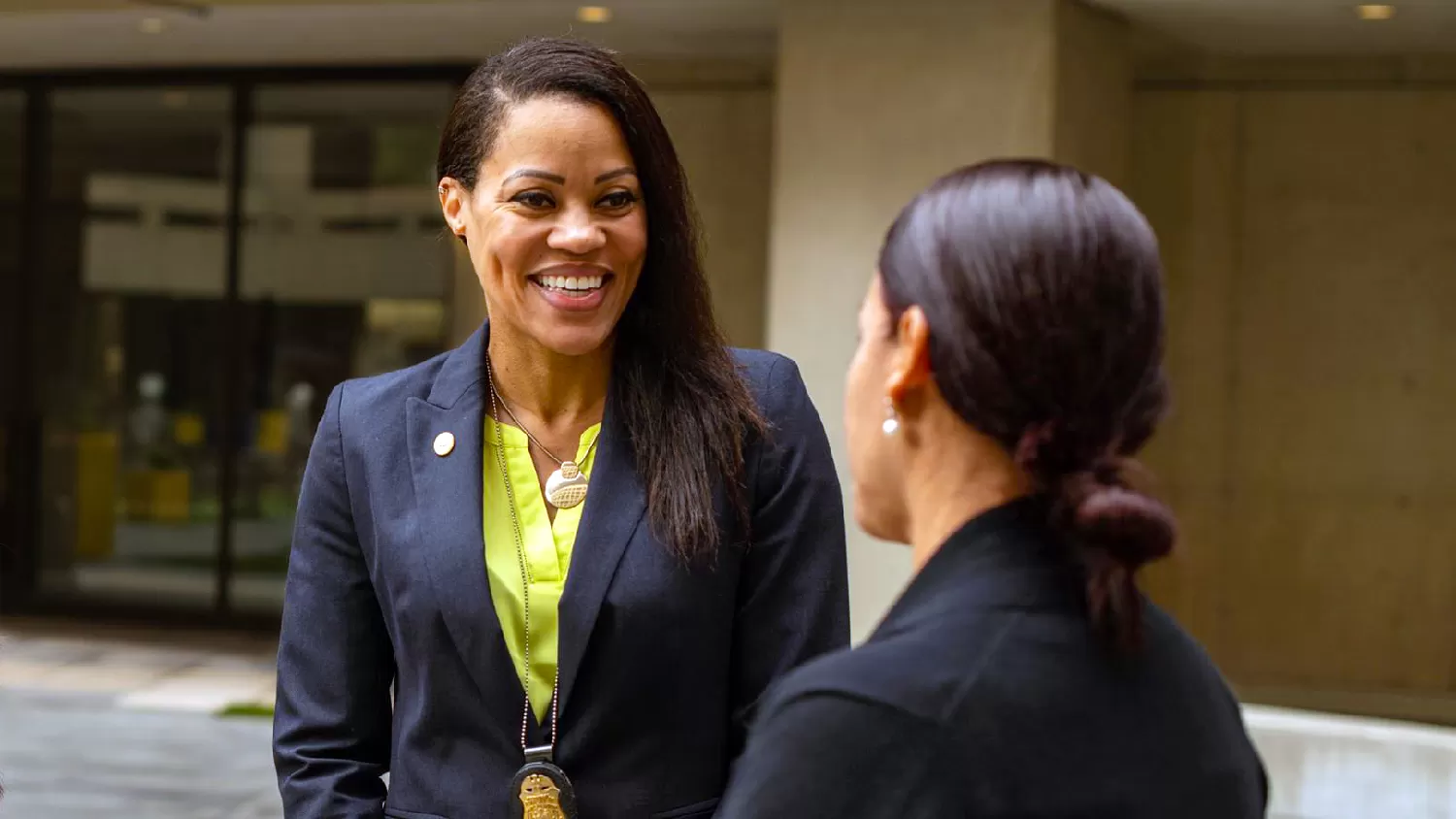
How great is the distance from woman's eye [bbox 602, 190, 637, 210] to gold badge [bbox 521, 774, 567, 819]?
0.71 m

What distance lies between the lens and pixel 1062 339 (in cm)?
117

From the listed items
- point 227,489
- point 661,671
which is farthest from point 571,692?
point 227,489

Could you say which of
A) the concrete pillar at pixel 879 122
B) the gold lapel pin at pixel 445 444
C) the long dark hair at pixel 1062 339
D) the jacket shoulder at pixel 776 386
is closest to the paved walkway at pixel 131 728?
the concrete pillar at pixel 879 122

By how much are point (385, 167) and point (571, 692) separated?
8.37 metres

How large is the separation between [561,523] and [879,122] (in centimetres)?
603

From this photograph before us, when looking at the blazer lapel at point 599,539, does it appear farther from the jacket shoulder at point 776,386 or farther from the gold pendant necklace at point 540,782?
the jacket shoulder at point 776,386

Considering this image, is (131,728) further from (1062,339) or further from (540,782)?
(1062,339)

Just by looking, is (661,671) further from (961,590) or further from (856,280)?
(856,280)

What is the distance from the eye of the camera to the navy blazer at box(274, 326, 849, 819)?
201 centimetres

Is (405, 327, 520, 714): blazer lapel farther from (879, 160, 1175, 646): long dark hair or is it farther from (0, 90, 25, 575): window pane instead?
(0, 90, 25, 575): window pane

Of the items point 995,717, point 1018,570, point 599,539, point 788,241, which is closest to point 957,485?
point 1018,570

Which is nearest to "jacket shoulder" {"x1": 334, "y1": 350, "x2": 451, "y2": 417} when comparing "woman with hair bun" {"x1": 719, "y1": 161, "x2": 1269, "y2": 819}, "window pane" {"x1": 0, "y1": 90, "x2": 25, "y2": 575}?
"woman with hair bun" {"x1": 719, "y1": 161, "x2": 1269, "y2": 819}

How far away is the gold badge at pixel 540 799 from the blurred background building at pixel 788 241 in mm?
5878

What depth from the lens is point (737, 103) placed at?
A: 9.73 metres
